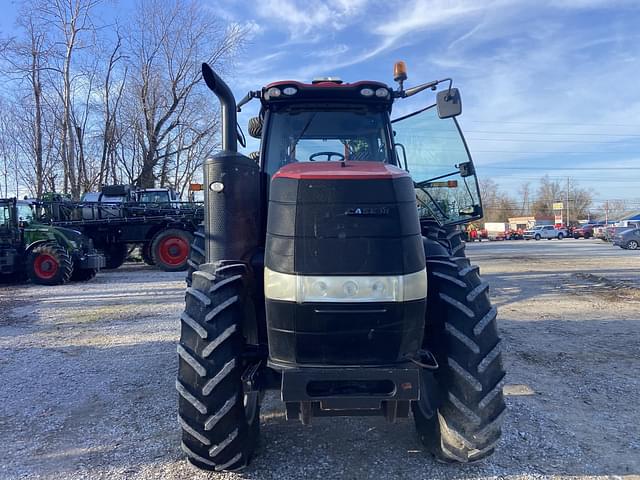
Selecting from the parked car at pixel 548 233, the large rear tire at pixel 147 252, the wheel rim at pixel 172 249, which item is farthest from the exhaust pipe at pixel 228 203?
the parked car at pixel 548 233

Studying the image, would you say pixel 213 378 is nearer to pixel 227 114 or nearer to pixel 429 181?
pixel 227 114

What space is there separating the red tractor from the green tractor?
35.3ft

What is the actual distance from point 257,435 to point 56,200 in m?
14.2

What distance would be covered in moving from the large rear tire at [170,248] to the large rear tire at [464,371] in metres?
12.7

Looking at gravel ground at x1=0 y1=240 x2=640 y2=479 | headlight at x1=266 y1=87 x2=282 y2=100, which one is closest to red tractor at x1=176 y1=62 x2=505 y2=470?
gravel ground at x1=0 y1=240 x2=640 y2=479

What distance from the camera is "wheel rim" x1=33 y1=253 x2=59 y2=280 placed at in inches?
484

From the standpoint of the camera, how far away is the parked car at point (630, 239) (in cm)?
2661

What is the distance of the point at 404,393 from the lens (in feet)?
8.48

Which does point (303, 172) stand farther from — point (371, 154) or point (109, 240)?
point (109, 240)

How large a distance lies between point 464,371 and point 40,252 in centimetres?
1240

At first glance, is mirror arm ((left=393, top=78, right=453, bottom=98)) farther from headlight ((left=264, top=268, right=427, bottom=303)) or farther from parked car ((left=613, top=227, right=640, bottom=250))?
parked car ((left=613, top=227, right=640, bottom=250))

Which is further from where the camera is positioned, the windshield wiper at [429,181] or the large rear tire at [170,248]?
the large rear tire at [170,248]

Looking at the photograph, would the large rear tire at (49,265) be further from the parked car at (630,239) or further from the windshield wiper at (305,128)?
the parked car at (630,239)

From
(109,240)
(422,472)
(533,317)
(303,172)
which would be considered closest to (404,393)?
(422,472)
